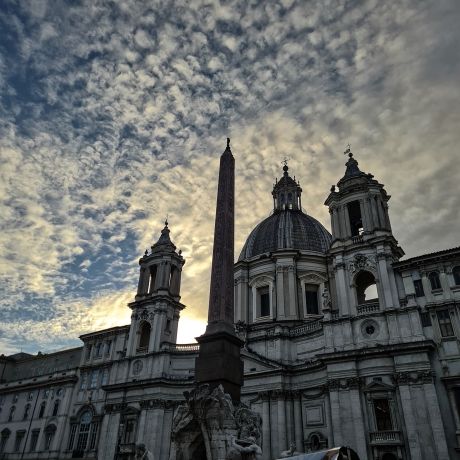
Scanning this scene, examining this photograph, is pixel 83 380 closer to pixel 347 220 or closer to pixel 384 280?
pixel 347 220

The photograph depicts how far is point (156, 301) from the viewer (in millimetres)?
44344

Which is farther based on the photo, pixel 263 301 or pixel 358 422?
pixel 263 301

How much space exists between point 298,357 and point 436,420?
12.0 m

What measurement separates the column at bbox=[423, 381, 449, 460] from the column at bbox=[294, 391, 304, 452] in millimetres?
9957

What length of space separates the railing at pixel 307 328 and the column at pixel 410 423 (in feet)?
28.8

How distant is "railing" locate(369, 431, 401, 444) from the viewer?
27.3 metres

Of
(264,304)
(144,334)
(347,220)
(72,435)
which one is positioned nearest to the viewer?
(347,220)

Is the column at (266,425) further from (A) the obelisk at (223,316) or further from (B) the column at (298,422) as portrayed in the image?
(A) the obelisk at (223,316)

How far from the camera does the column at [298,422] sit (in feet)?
107

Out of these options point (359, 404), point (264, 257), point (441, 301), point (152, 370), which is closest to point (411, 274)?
point (441, 301)

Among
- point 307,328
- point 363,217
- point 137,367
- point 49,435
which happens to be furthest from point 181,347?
point 363,217

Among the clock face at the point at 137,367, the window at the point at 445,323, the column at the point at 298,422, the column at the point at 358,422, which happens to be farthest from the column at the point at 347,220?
the clock face at the point at 137,367

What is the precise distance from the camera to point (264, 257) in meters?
45.7

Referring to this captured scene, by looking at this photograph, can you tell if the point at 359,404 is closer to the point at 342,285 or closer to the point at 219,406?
the point at 342,285
